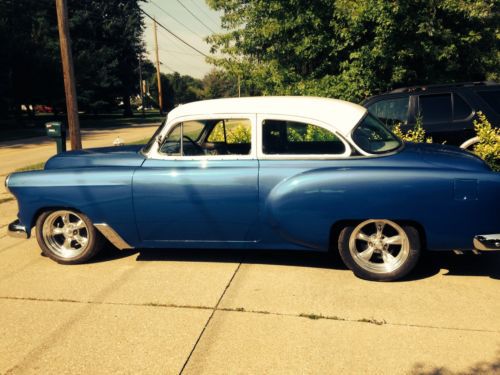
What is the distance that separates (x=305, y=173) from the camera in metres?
3.77

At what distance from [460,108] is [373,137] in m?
3.11

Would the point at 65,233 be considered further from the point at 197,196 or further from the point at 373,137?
the point at 373,137

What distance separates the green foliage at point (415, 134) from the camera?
6.21m

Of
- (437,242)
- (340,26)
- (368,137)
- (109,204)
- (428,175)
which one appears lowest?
(437,242)

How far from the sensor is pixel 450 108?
645cm

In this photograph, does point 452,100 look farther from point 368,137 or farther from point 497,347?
point 497,347

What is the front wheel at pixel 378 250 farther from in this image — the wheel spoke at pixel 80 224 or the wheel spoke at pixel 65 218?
the wheel spoke at pixel 65 218

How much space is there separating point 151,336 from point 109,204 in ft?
5.01

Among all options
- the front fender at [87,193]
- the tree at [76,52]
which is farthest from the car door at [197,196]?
the tree at [76,52]

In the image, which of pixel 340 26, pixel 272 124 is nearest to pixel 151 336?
pixel 272 124

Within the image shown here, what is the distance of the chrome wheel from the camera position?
3.78m

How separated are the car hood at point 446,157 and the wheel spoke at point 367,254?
933mm

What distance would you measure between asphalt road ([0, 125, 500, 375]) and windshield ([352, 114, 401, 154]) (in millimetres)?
1214

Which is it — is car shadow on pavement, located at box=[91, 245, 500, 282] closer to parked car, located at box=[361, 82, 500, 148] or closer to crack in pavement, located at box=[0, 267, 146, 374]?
crack in pavement, located at box=[0, 267, 146, 374]
